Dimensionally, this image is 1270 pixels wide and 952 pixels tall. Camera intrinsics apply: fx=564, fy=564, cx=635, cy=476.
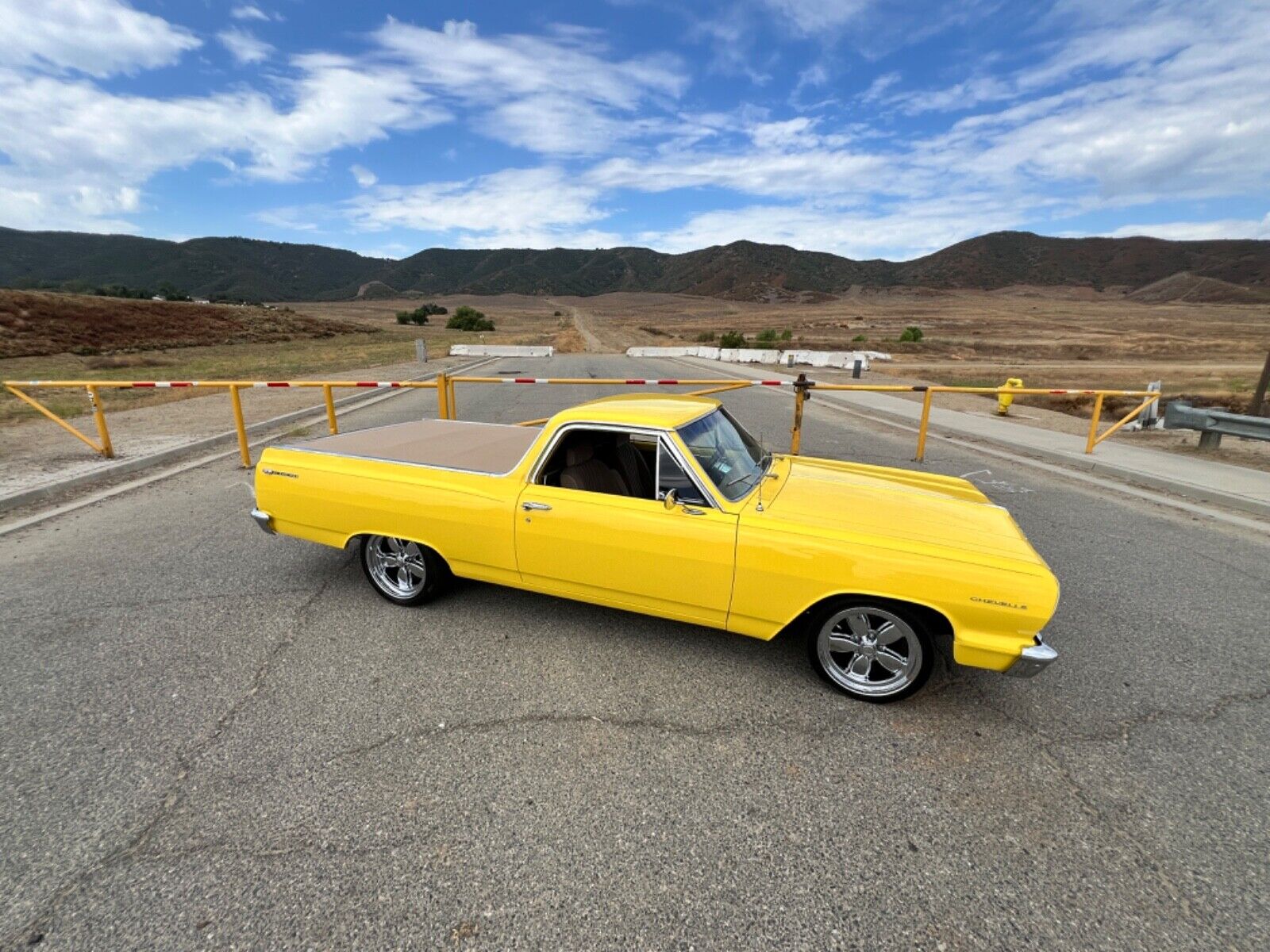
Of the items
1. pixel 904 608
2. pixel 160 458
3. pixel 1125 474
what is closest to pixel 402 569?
pixel 904 608

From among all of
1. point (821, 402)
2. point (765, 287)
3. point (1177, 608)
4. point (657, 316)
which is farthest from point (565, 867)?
point (765, 287)

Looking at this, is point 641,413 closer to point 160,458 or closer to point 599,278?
point 160,458

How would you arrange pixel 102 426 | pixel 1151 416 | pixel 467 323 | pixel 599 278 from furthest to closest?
1. pixel 599 278
2. pixel 467 323
3. pixel 1151 416
4. pixel 102 426

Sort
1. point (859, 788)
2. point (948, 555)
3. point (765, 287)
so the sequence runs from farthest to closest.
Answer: point (765, 287) < point (948, 555) < point (859, 788)

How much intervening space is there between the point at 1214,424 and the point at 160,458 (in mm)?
14488

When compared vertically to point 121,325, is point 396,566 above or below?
below

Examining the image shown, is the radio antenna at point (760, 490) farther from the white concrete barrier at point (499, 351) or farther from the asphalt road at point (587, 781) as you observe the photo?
the white concrete barrier at point (499, 351)

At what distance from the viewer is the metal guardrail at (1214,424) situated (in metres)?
7.27

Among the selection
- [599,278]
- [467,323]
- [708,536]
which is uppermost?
[599,278]

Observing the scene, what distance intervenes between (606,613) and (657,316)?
9136 centimetres

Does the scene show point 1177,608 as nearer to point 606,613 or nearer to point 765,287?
point 606,613

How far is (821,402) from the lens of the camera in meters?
14.2

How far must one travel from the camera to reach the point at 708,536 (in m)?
2.89

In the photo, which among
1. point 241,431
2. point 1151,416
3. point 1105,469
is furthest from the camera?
point 1151,416
